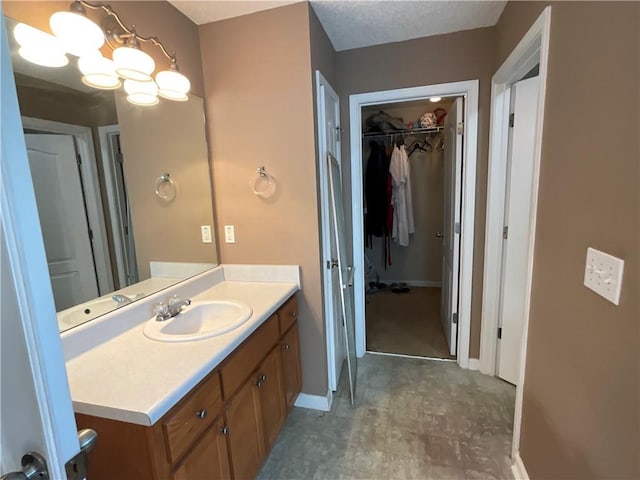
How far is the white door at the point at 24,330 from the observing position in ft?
1.38

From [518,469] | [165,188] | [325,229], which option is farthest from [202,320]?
[518,469]

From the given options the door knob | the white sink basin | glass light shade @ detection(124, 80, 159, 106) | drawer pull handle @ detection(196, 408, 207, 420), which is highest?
glass light shade @ detection(124, 80, 159, 106)

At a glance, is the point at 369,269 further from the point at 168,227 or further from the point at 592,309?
the point at 592,309

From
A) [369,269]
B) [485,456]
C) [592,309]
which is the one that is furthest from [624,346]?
[369,269]

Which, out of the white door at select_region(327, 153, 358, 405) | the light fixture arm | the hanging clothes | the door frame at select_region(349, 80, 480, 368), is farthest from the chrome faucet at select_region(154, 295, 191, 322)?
the hanging clothes

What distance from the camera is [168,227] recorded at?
5.51 feet

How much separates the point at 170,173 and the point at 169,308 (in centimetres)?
73

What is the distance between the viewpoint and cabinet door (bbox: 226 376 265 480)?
1.24m

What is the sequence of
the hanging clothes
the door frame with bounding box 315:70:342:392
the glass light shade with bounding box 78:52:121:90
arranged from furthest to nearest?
the hanging clothes, the door frame with bounding box 315:70:342:392, the glass light shade with bounding box 78:52:121:90

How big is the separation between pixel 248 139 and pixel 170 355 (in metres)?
1.23

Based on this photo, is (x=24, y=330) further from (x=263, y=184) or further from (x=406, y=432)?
(x=406, y=432)

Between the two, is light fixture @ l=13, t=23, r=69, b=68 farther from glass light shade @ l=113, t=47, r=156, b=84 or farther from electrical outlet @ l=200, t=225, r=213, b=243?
electrical outlet @ l=200, t=225, r=213, b=243

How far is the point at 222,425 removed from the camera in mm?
1167

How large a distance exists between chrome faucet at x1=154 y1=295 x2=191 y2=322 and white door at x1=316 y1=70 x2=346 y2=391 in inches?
31.8
